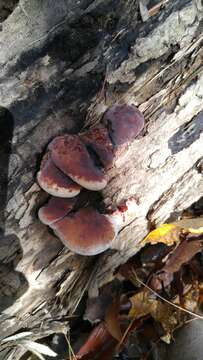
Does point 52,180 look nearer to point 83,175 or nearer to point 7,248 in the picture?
point 83,175

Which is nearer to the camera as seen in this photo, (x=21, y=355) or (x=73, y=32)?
(x=73, y=32)

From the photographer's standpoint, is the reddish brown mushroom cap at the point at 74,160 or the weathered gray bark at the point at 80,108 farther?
the reddish brown mushroom cap at the point at 74,160

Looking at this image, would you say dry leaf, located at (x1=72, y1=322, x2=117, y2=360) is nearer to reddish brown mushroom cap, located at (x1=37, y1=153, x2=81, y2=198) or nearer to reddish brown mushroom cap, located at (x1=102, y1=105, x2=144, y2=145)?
reddish brown mushroom cap, located at (x1=37, y1=153, x2=81, y2=198)

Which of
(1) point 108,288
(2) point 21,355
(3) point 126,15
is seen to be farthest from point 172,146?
(2) point 21,355

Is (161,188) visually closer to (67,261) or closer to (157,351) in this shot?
(67,261)

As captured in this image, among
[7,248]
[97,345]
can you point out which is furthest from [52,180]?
[97,345]

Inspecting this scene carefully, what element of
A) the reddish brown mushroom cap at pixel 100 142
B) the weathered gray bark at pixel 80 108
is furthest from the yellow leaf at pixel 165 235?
the reddish brown mushroom cap at pixel 100 142

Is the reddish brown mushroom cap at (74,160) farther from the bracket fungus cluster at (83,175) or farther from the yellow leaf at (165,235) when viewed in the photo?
the yellow leaf at (165,235)
